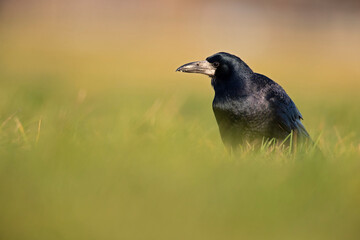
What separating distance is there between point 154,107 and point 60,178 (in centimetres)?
189

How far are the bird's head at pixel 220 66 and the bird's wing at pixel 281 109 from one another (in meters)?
0.20

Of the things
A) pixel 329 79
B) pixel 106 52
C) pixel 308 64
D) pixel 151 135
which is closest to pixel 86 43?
pixel 106 52

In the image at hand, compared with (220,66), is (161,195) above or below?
below

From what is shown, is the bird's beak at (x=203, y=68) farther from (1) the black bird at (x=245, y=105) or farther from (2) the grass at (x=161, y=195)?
(2) the grass at (x=161, y=195)

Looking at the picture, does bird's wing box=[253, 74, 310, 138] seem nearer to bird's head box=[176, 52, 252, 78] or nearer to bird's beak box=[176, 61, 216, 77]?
bird's head box=[176, 52, 252, 78]

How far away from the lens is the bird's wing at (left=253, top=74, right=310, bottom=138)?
3.90 meters

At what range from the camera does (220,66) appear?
4.04 meters

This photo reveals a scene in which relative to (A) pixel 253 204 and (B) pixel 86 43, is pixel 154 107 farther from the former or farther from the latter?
(B) pixel 86 43

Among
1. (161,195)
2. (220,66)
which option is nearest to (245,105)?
(220,66)

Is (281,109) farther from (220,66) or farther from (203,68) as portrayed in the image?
(203,68)

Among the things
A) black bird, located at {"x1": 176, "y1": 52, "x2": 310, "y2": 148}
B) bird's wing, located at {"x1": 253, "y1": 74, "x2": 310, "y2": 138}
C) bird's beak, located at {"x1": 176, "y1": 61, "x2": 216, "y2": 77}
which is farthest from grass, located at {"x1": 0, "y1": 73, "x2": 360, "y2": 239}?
bird's beak, located at {"x1": 176, "y1": 61, "x2": 216, "y2": 77}

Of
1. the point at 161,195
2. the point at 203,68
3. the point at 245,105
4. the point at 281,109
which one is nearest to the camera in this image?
the point at 161,195

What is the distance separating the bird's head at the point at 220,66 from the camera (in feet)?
13.0

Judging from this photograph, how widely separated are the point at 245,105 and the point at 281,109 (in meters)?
0.34
